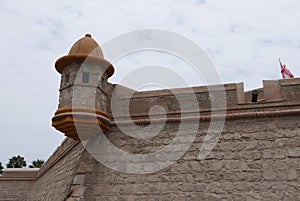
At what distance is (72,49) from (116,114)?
1.45 m

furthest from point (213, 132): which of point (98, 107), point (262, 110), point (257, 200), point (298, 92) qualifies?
point (98, 107)

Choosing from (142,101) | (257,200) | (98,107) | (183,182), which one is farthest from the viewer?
(142,101)

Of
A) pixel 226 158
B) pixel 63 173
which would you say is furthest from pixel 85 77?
pixel 63 173

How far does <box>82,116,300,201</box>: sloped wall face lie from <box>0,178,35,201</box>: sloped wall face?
42.3 ft

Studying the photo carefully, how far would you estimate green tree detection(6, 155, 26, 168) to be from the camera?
3391cm

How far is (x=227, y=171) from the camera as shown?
4770mm

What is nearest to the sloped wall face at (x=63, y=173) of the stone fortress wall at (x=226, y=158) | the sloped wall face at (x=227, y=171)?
the stone fortress wall at (x=226, y=158)

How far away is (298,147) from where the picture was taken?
15.2 feet

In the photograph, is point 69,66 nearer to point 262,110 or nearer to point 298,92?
point 262,110

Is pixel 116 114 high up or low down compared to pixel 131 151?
up

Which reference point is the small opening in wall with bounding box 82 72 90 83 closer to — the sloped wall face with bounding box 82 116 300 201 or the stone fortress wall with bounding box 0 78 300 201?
the stone fortress wall with bounding box 0 78 300 201

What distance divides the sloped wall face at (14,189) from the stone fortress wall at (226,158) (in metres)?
12.6

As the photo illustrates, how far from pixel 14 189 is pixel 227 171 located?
15.0 metres

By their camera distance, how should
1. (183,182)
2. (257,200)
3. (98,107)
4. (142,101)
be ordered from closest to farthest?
(257,200), (183,182), (98,107), (142,101)
